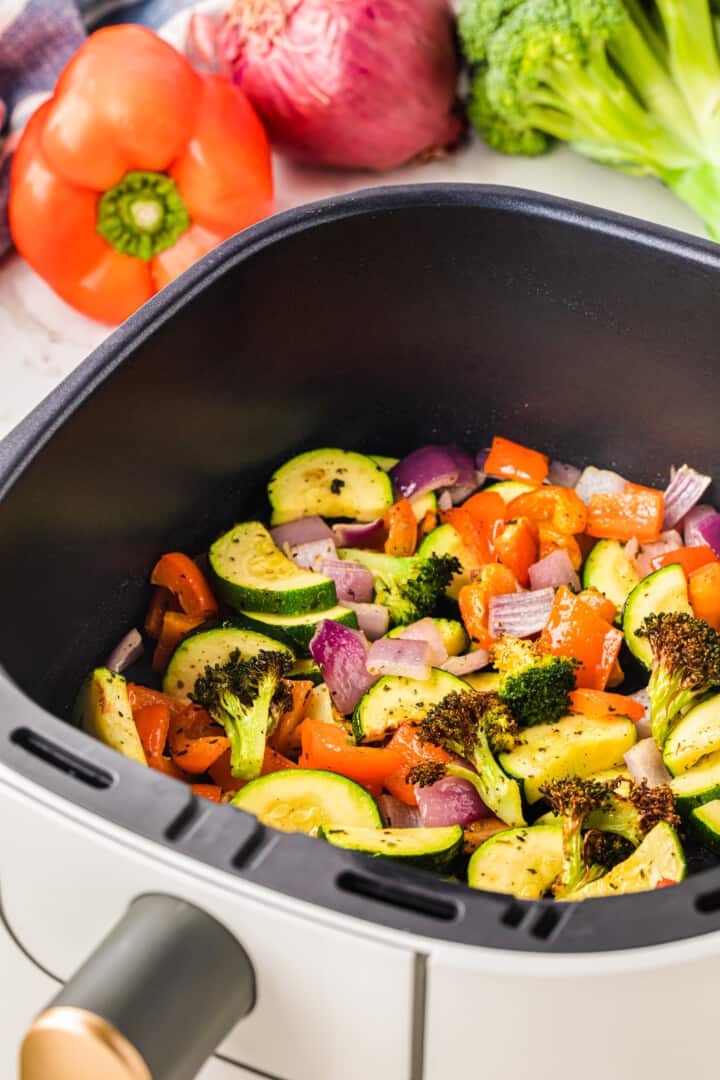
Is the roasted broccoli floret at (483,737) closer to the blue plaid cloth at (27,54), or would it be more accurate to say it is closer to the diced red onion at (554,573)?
the diced red onion at (554,573)

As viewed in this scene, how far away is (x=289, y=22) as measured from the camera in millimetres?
1863

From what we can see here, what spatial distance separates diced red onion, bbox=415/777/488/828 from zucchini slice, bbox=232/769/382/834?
9 centimetres

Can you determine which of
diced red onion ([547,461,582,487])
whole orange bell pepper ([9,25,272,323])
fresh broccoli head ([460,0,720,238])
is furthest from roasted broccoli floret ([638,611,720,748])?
whole orange bell pepper ([9,25,272,323])

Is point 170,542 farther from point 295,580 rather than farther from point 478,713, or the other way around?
point 478,713

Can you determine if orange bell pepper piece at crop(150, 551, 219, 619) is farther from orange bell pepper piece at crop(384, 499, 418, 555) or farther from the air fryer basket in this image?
orange bell pepper piece at crop(384, 499, 418, 555)

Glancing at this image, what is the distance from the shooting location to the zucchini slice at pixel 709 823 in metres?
1.13

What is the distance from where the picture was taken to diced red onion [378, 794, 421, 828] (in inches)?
47.9

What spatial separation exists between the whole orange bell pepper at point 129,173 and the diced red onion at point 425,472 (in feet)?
1.73

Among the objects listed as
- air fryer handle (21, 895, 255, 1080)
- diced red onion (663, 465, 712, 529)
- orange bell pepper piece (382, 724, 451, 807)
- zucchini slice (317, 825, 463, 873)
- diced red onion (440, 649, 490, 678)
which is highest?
air fryer handle (21, 895, 255, 1080)

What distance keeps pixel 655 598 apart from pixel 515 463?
27cm

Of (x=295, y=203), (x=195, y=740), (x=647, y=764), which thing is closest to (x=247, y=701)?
(x=195, y=740)

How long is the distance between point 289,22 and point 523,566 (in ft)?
3.07

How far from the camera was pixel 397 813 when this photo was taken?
1.23 metres

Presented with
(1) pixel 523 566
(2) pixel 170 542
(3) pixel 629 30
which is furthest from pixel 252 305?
(3) pixel 629 30
